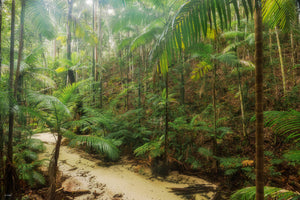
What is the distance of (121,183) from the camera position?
15.5 ft

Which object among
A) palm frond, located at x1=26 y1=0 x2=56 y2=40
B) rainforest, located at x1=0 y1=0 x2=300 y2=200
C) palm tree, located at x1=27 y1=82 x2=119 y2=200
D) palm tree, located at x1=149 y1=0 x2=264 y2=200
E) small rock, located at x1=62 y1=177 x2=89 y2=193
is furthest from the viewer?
small rock, located at x1=62 y1=177 x2=89 y2=193

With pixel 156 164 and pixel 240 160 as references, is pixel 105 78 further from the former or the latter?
pixel 240 160

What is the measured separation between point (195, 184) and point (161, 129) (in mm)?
2772

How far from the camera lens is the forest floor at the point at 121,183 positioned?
4.14 m

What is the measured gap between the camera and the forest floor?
414cm

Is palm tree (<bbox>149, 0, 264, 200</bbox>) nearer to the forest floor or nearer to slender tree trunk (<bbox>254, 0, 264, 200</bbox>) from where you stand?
slender tree trunk (<bbox>254, 0, 264, 200</bbox>)

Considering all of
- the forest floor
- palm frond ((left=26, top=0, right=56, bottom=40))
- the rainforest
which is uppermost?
palm frond ((left=26, top=0, right=56, bottom=40))

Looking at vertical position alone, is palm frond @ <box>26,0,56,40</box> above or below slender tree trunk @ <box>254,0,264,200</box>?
above

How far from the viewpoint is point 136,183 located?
15.6 feet

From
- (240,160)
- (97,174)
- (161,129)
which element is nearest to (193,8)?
(240,160)

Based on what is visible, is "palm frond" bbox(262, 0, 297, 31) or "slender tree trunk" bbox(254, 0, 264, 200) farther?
"palm frond" bbox(262, 0, 297, 31)

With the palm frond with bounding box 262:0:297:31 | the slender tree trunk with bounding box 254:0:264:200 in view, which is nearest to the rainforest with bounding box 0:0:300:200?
the palm frond with bounding box 262:0:297:31

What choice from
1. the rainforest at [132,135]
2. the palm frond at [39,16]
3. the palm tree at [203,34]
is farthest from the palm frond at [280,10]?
the palm frond at [39,16]

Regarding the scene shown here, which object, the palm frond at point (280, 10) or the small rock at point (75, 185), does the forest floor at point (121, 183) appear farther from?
the palm frond at point (280, 10)
